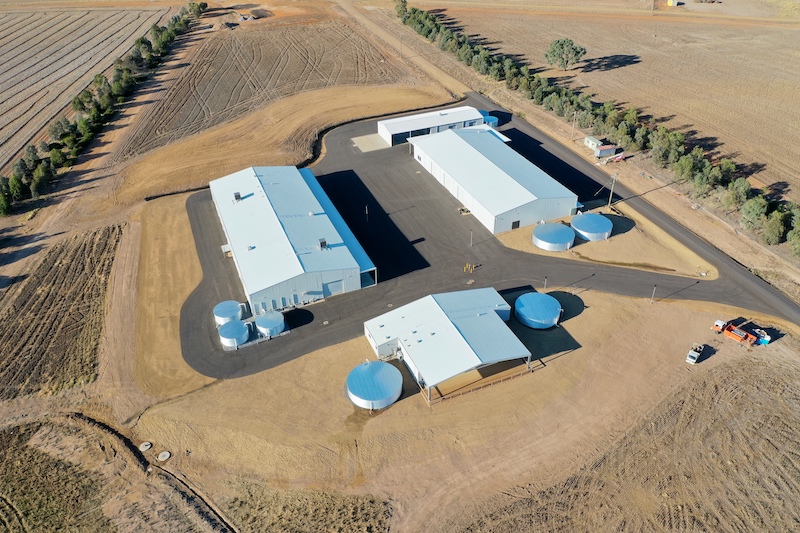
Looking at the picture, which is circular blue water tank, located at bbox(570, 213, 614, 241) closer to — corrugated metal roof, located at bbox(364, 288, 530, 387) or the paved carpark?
the paved carpark

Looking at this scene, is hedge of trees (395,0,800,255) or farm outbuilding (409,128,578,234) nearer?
hedge of trees (395,0,800,255)

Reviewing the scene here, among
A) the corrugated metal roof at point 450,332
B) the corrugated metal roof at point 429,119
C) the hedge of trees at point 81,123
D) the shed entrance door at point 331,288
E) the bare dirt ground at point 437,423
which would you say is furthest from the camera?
the corrugated metal roof at point 429,119

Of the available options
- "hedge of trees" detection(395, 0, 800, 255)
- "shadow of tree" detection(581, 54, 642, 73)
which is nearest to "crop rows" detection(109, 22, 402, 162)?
"hedge of trees" detection(395, 0, 800, 255)

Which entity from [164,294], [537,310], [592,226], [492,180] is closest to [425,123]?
[492,180]

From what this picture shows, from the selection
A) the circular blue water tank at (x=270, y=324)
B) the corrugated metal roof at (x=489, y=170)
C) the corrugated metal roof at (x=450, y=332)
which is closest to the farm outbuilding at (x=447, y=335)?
the corrugated metal roof at (x=450, y=332)

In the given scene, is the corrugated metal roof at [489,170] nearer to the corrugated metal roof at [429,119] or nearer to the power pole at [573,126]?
the corrugated metal roof at [429,119]

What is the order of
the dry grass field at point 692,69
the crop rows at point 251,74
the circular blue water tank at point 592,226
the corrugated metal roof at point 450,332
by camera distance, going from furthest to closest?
the crop rows at point 251,74 → the dry grass field at point 692,69 → the circular blue water tank at point 592,226 → the corrugated metal roof at point 450,332
